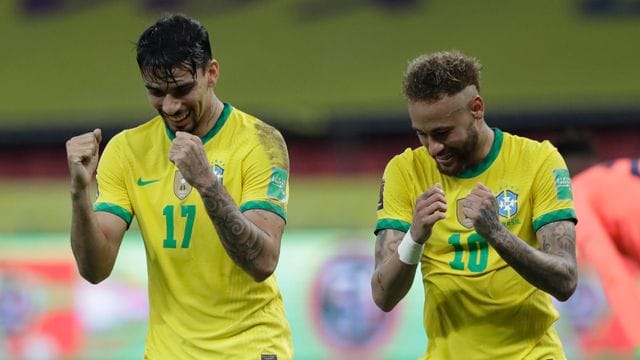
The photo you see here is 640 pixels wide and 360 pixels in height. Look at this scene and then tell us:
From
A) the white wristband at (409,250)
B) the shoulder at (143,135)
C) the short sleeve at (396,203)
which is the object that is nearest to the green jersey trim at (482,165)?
the short sleeve at (396,203)

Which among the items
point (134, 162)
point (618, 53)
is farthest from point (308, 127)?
point (134, 162)

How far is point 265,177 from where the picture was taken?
6.17m

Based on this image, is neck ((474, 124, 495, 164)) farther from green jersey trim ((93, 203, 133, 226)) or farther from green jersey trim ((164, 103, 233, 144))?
green jersey trim ((93, 203, 133, 226))

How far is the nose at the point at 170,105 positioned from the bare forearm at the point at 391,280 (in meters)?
1.02

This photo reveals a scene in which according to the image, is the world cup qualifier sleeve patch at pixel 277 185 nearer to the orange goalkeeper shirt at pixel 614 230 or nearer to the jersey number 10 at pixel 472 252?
the jersey number 10 at pixel 472 252

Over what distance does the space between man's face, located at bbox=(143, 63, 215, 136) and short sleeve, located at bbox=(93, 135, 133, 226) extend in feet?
0.97

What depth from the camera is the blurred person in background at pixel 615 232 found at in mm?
7688

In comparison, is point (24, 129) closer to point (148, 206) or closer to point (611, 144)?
point (611, 144)

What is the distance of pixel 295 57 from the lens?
645 inches

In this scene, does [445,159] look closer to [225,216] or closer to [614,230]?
[225,216]

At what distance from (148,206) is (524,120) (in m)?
10.3

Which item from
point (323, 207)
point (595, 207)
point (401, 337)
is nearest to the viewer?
point (595, 207)

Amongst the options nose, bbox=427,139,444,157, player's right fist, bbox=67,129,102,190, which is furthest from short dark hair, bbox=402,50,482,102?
player's right fist, bbox=67,129,102,190

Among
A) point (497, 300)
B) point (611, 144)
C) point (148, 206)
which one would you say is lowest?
point (497, 300)
